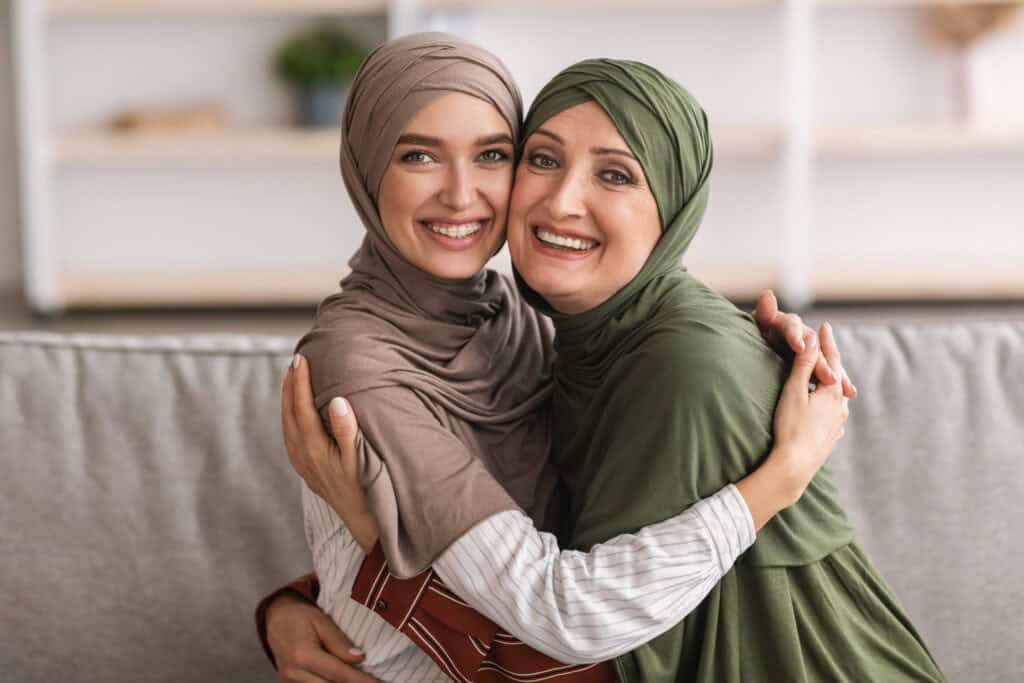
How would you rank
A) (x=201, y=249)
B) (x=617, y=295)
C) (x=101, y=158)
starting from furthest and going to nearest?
(x=201, y=249) < (x=101, y=158) < (x=617, y=295)

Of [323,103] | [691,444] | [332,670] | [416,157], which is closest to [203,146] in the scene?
[323,103]

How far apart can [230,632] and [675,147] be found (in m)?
0.92

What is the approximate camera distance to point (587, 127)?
1.36 m

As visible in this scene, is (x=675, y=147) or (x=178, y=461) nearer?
(x=675, y=147)

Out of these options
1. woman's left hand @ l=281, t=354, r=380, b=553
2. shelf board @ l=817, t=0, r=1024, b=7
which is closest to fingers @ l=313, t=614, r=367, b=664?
woman's left hand @ l=281, t=354, r=380, b=553

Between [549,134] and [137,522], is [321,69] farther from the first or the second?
[549,134]

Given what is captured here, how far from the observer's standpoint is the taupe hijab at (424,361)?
4.22ft

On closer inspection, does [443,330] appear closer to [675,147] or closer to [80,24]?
[675,147]

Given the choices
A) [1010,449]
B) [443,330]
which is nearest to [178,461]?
[443,330]

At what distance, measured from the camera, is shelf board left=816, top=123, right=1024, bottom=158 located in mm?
4883

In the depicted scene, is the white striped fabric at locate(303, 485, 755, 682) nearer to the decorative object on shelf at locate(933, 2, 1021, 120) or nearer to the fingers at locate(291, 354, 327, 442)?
the fingers at locate(291, 354, 327, 442)

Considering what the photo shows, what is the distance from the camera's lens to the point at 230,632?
173 cm

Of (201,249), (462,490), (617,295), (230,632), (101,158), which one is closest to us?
(462,490)

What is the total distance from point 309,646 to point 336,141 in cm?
369
